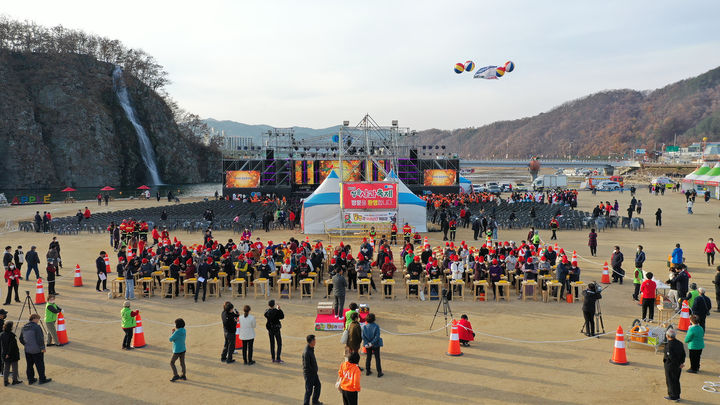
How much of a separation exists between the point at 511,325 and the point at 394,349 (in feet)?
11.4

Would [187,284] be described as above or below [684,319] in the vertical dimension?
above

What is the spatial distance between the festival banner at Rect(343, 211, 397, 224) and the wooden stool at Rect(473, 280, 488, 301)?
12135mm

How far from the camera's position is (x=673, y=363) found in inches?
309

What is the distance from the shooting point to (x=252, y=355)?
32.5 ft

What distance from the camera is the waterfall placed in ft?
323

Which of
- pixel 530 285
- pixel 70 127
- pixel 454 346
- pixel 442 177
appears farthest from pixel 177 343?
pixel 70 127

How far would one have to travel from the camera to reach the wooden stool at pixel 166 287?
14664 mm

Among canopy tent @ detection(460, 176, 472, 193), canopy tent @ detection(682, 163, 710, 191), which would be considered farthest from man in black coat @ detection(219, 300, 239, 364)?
canopy tent @ detection(682, 163, 710, 191)

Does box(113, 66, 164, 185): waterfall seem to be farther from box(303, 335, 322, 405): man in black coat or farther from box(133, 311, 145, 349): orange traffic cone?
box(303, 335, 322, 405): man in black coat

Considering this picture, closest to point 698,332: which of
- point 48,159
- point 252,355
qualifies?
point 252,355

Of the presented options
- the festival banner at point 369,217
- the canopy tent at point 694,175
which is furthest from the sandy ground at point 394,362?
the canopy tent at point 694,175

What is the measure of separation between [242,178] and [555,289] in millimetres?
44238

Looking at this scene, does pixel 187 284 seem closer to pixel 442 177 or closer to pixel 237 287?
pixel 237 287

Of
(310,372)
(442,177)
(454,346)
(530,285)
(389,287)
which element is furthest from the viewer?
(442,177)
